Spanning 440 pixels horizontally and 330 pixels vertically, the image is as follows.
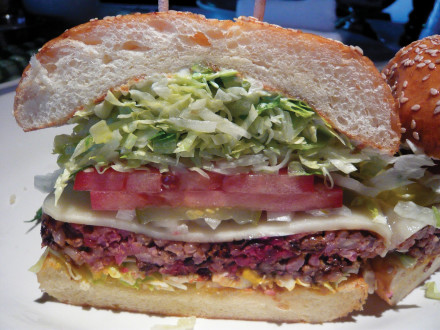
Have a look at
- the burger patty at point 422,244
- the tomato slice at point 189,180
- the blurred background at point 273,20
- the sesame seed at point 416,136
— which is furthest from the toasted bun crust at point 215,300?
the blurred background at point 273,20

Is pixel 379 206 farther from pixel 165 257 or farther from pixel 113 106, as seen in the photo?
pixel 113 106

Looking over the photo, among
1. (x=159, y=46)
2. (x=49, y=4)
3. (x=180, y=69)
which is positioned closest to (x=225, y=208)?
(x=180, y=69)

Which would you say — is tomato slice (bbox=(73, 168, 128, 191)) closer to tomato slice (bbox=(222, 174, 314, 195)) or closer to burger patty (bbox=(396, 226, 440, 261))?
tomato slice (bbox=(222, 174, 314, 195))

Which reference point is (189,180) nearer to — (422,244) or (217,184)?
(217,184)

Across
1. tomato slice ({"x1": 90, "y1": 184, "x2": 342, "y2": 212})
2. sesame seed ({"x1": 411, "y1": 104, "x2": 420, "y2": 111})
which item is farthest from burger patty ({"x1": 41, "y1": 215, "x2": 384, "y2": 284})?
sesame seed ({"x1": 411, "y1": 104, "x2": 420, "y2": 111})

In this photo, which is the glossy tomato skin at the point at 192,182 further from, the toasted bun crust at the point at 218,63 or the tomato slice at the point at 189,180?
the toasted bun crust at the point at 218,63
